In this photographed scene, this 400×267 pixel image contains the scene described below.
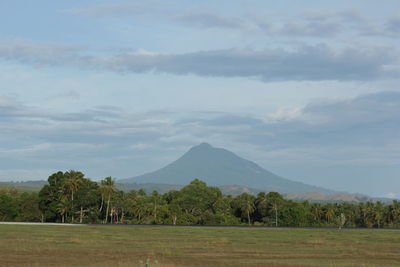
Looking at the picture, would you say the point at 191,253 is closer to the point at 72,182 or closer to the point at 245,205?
the point at 72,182

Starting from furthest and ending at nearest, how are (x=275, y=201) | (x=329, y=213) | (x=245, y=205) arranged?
(x=245, y=205) < (x=329, y=213) < (x=275, y=201)

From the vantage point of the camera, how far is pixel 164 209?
488 ft

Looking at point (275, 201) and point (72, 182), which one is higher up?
point (72, 182)

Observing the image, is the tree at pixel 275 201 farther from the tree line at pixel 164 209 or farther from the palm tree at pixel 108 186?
the palm tree at pixel 108 186

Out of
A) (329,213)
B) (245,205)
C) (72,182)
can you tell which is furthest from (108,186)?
(329,213)

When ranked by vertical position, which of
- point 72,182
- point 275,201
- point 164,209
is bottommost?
point 164,209

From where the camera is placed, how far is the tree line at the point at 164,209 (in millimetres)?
138500

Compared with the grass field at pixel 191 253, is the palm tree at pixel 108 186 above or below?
above

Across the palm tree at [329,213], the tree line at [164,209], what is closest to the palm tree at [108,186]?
the tree line at [164,209]

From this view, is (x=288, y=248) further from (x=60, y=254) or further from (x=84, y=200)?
(x=84, y=200)

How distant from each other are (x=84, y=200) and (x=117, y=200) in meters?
9.02

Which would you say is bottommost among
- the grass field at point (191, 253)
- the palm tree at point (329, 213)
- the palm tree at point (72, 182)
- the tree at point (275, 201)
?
the grass field at point (191, 253)

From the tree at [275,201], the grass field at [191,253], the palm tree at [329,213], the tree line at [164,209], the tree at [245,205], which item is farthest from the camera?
the tree at [245,205]

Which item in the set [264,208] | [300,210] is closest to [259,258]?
[300,210]
